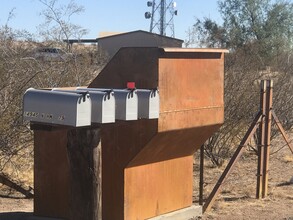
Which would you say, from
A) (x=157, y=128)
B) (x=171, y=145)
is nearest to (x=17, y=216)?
(x=171, y=145)

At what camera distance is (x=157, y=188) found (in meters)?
6.68

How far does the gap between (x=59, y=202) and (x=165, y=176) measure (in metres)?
1.23

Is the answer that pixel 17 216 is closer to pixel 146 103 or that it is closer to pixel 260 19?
pixel 146 103

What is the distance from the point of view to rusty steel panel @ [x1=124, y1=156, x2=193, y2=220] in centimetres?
630

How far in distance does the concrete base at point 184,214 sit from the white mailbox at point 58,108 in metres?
2.32

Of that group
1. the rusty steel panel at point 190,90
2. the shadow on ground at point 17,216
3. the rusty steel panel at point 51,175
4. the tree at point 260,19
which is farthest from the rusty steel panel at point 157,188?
the tree at point 260,19

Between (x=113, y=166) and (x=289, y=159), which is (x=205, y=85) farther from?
(x=289, y=159)

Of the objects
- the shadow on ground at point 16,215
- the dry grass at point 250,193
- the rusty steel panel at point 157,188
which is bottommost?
the dry grass at point 250,193

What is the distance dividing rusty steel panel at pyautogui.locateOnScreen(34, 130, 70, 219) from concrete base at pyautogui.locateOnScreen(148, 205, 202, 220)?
3.54ft

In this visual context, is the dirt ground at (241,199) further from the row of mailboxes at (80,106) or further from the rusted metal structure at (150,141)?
the row of mailboxes at (80,106)

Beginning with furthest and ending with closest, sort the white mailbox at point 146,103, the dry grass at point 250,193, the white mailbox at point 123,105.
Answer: the dry grass at point 250,193 → the white mailbox at point 146,103 → the white mailbox at point 123,105

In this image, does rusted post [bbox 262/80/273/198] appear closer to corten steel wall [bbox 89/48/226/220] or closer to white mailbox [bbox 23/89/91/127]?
corten steel wall [bbox 89/48/226/220]

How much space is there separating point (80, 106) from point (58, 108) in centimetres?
23

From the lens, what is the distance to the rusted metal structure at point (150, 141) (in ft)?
19.8
